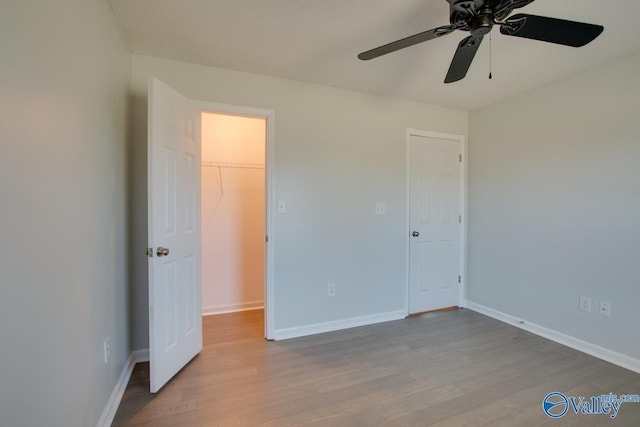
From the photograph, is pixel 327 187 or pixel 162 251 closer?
pixel 162 251

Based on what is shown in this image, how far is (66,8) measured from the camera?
113cm

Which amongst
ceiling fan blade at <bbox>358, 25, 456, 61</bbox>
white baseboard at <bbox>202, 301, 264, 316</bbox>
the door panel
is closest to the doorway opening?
white baseboard at <bbox>202, 301, 264, 316</bbox>

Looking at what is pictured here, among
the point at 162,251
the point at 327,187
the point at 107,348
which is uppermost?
the point at 327,187

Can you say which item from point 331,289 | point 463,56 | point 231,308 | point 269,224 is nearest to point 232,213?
point 269,224

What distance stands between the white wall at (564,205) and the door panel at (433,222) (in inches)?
9.3

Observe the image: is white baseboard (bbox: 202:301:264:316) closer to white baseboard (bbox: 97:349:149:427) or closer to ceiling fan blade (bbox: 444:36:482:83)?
white baseboard (bbox: 97:349:149:427)

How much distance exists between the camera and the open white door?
177 cm

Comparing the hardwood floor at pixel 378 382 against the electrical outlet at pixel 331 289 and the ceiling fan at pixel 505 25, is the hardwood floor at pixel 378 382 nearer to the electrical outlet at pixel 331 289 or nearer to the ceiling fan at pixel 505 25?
the electrical outlet at pixel 331 289

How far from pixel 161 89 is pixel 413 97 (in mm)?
2377

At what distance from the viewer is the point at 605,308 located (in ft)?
7.35

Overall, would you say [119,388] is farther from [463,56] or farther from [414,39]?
[463,56]

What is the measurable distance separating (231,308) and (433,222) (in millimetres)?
2546

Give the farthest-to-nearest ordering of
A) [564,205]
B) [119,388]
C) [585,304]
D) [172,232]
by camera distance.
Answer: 1. [564,205]
2. [585,304]
3. [172,232]
4. [119,388]

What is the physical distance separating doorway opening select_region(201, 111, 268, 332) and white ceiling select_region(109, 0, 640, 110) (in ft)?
3.11
